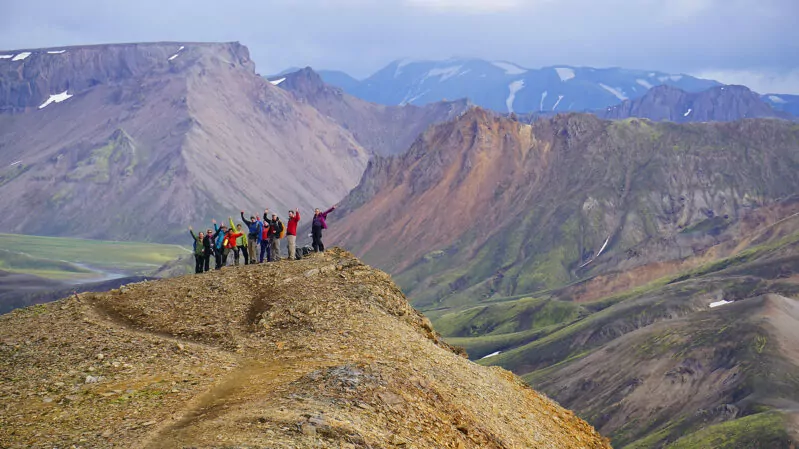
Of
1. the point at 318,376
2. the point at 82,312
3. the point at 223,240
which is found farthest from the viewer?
the point at 223,240

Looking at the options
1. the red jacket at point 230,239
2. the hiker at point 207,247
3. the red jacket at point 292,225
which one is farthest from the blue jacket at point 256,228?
the red jacket at point 292,225

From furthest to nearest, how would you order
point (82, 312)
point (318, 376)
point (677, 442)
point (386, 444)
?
point (677, 442) < point (82, 312) < point (318, 376) < point (386, 444)

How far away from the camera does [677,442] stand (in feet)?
535

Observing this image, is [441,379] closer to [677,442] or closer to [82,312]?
[82,312]

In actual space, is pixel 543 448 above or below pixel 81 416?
below

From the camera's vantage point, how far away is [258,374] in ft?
107

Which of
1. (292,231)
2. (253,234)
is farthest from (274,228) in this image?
(292,231)

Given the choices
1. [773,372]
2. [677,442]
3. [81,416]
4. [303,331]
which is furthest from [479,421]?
[773,372]

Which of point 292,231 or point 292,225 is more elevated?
point 292,225

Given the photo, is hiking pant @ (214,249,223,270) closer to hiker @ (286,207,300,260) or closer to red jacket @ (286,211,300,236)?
hiker @ (286,207,300,260)

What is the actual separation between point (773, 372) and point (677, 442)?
3646cm

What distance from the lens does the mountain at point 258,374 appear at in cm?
2627

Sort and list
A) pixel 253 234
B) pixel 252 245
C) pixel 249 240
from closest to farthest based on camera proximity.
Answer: pixel 253 234
pixel 252 245
pixel 249 240

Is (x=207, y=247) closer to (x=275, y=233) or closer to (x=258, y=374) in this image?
(x=275, y=233)
